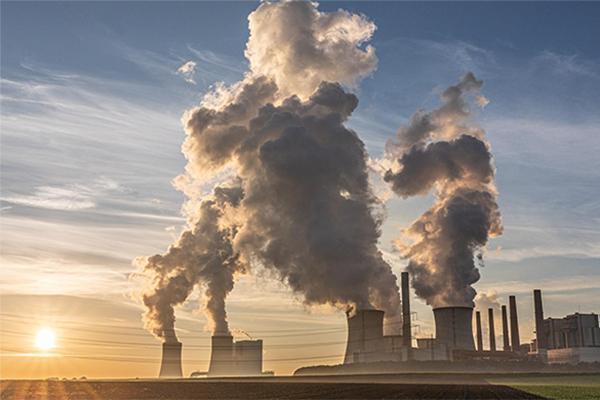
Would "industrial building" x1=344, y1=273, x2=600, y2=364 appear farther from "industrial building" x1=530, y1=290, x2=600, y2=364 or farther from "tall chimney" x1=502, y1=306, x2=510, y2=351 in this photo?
"tall chimney" x1=502, y1=306, x2=510, y2=351

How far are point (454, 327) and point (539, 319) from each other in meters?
28.0

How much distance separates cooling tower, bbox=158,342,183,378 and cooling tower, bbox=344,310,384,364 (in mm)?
25737

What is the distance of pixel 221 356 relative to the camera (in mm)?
92875

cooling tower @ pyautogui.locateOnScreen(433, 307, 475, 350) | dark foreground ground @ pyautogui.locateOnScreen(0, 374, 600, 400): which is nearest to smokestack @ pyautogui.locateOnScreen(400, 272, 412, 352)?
cooling tower @ pyautogui.locateOnScreen(433, 307, 475, 350)

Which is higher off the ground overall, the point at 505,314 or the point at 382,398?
the point at 505,314

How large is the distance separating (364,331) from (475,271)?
47.3 feet

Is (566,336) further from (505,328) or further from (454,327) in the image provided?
(454,327)

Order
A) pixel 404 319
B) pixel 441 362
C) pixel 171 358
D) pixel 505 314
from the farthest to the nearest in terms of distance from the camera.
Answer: pixel 505 314 < pixel 171 358 < pixel 404 319 < pixel 441 362

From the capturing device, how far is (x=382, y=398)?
125 feet

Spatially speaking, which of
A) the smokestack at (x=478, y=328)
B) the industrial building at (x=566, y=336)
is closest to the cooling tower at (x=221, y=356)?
the smokestack at (x=478, y=328)

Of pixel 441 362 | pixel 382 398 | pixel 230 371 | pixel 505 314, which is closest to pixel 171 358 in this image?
pixel 230 371

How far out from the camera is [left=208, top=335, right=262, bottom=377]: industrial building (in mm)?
92250

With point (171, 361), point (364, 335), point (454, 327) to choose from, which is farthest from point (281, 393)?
point (171, 361)

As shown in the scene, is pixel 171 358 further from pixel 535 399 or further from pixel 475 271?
pixel 535 399
